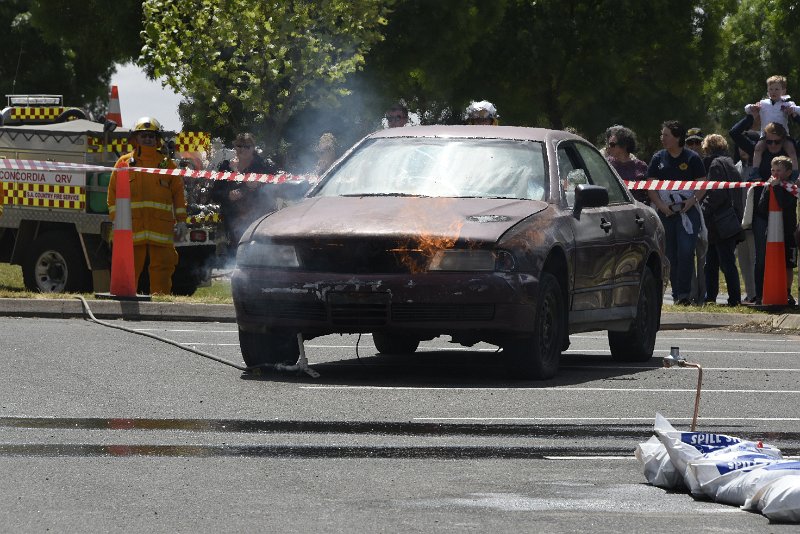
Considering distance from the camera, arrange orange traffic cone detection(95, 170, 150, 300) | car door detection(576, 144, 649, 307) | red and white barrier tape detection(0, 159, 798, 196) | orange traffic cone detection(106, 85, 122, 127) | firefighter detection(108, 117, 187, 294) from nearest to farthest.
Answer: car door detection(576, 144, 649, 307) → orange traffic cone detection(95, 170, 150, 300) → firefighter detection(108, 117, 187, 294) → red and white barrier tape detection(0, 159, 798, 196) → orange traffic cone detection(106, 85, 122, 127)

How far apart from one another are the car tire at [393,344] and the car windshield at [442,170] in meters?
1.52

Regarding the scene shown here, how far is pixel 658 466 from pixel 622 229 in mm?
5672

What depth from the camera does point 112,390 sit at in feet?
34.1

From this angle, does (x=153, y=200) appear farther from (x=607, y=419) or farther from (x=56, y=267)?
(x=607, y=419)

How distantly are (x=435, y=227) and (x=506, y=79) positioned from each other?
1582 inches

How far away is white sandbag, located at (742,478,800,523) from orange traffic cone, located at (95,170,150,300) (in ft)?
35.8

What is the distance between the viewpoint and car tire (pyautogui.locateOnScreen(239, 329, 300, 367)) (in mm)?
11539

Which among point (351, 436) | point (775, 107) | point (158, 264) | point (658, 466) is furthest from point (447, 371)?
point (775, 107)

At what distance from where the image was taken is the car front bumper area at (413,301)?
10.8 m

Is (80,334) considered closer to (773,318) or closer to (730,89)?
(773,318)

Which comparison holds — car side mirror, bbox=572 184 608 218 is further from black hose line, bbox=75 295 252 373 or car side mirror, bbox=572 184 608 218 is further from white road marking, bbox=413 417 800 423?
white road marking, bbox=413 417 800 423

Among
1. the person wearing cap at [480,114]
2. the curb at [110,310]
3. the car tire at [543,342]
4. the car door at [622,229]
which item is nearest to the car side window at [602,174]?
the car door at [622,229]

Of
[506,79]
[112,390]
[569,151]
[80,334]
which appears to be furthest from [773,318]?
[506,79]

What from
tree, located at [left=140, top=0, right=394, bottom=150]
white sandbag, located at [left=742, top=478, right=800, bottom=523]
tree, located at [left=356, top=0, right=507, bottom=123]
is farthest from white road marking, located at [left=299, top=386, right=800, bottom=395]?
tree, located at [left=356, top=0, right=507, bottom=123]
